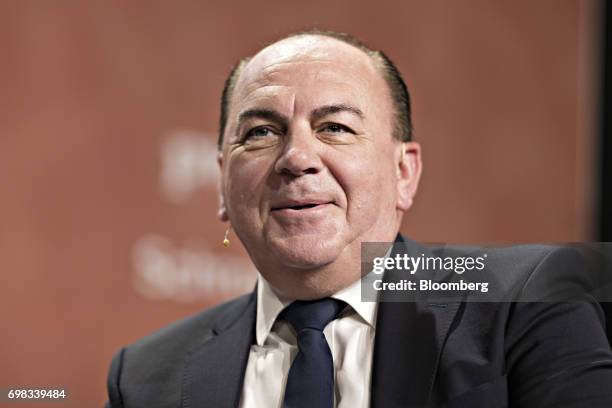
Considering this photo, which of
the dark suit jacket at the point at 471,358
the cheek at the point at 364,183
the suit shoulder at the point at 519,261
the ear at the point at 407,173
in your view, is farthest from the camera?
the ear at the point at 407,173

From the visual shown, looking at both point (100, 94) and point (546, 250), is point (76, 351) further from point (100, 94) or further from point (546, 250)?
point (546, 250)

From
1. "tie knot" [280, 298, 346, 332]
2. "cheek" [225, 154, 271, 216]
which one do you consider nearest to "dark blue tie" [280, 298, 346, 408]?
"tie knot" [280, 298, 346, 332]

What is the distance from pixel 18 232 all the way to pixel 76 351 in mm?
409

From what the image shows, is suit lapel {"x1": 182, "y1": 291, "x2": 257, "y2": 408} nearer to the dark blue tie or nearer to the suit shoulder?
the dark blue tie

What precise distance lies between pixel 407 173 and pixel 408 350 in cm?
41

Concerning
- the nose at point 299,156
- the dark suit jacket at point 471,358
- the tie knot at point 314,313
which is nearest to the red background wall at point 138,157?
the nose at point 299,156

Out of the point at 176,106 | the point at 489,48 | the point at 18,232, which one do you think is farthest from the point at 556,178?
the point at 18,232

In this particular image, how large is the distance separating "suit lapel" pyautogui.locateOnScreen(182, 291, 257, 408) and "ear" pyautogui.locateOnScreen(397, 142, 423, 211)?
0.37 metres

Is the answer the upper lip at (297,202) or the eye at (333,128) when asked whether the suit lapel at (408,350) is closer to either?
the upper lip at (297,202)

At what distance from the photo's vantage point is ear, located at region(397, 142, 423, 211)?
5.53 feet

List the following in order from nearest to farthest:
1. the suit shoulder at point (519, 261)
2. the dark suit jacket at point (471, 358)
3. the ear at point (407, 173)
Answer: the dark suit jacket at point (471, 358) < the suit shoulder at point (519, 261) < the ear at point (407, 173)

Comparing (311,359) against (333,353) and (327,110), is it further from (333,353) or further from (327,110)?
(327,110)

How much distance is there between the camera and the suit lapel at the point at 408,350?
1387 millimetres

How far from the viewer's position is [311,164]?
1475 millimetres
